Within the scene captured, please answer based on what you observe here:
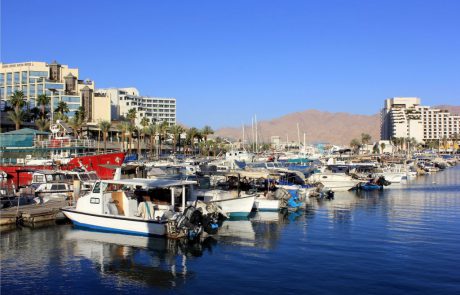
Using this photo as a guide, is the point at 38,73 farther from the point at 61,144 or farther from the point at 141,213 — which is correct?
the point at 141,213

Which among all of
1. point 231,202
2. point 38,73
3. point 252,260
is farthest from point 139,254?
point 38,73

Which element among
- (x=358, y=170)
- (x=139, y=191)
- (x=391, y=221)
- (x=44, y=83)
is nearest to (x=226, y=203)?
(x=139, y=191)

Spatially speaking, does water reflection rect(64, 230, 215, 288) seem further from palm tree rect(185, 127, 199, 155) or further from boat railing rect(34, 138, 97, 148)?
palm tree rect(185, 127, 199, 155)

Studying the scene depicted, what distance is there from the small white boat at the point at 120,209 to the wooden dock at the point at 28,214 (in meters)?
2.75

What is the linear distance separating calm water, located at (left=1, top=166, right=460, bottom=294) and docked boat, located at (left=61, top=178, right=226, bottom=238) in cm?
73

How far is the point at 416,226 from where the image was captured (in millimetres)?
36125

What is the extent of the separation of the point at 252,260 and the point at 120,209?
11.3 m

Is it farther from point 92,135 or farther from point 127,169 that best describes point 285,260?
point 92,135

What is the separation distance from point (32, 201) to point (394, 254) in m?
29.5

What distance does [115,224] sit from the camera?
3109 centimetres

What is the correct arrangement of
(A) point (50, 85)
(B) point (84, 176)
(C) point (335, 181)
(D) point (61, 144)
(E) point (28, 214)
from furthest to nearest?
(A) point (50, 85)
(C) point (335, 181)
(D) point (61, 144)
(B) point (84, 176)
(E) point (28, 214)

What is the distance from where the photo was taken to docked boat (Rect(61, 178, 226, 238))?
97.0 feet

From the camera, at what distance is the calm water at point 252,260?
20.8 m

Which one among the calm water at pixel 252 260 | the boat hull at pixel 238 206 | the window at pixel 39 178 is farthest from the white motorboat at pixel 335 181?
the window at pixel 39 178
